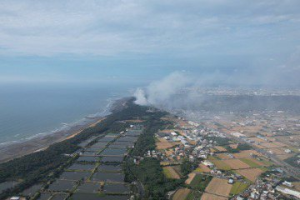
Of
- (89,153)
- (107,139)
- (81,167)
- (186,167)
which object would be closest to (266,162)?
(186,167)

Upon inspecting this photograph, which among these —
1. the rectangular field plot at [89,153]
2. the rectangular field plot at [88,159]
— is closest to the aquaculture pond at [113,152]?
the rectangular field plot at [89,153]

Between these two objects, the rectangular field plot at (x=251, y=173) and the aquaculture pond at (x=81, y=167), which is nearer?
the rectangular field plot at (x=251, y=173)

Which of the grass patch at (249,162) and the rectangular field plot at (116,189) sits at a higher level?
the rectangular field plot at (116,189)

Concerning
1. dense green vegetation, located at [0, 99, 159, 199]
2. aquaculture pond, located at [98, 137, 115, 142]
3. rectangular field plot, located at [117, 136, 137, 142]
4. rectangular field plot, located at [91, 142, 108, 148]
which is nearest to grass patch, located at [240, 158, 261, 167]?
rectangular field plot, located at [117, 136, 137, 142]

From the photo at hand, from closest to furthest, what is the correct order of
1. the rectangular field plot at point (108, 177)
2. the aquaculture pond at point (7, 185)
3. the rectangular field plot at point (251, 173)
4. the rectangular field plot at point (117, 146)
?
the aquaculture pond at point (7, 185) < the rectangular field plot at point (108, 177) < the rectangular field plot at point (251, 173) < the rectangular field plot at point (117, 146)

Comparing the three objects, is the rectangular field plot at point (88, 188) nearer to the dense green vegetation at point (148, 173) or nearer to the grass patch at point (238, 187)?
the dense green vegetation at point (148, 173)

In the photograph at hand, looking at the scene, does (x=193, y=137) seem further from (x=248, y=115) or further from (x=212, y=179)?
(x=248, y=115)

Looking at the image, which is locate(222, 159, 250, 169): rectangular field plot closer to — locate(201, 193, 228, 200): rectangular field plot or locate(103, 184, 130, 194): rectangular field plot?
locate(201, 193, 228, 200): rectangular field plot

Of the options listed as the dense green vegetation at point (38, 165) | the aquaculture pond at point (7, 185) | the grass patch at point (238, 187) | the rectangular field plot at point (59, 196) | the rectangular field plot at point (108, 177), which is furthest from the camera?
the rectangular field plot at point (108, 177)

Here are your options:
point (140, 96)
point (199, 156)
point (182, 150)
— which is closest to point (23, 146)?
point (182, 150)
